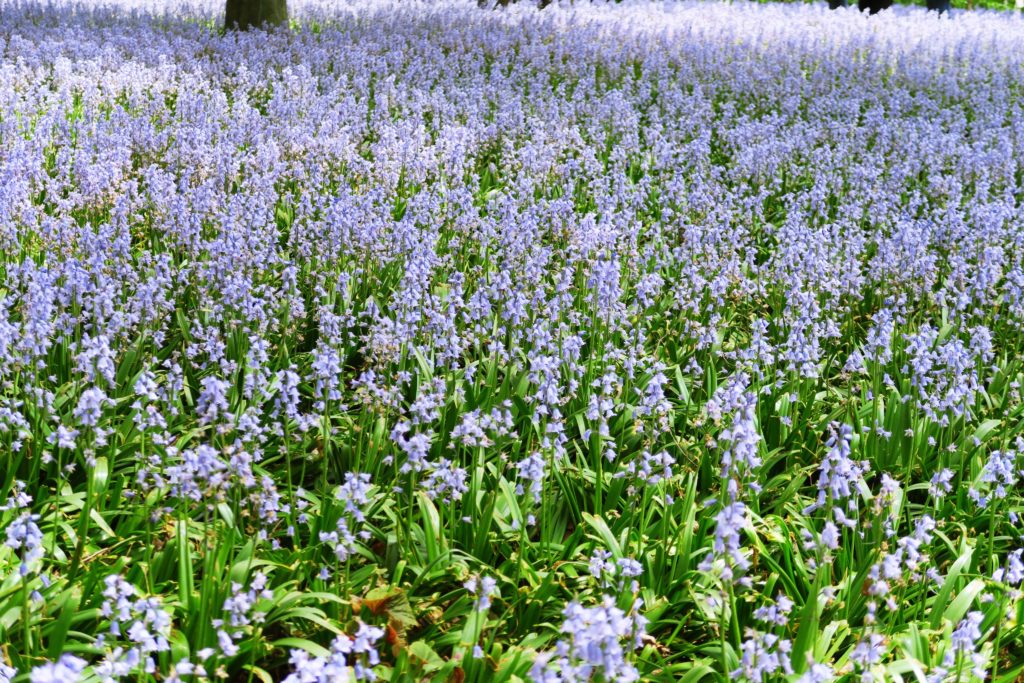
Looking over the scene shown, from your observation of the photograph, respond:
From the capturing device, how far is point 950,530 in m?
4.44

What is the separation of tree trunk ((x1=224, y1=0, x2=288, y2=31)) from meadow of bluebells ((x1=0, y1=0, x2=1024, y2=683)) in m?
5.43

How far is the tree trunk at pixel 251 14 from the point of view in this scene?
16641mm

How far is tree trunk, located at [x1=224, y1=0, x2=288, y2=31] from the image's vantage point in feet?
54.6

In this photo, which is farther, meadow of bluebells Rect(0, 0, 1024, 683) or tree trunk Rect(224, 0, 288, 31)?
tree trunk Rect(224, 0, 288, 31)

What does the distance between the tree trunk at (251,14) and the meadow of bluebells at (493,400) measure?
17.8ft

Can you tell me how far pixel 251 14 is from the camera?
54.8 feet

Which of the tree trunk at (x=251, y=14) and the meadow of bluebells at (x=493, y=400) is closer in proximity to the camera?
the meadow of bluebells at (x=493, y=400)

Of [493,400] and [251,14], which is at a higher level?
[251,14]

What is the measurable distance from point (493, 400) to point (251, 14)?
44.4 feet

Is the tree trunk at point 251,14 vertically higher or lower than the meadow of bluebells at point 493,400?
higher

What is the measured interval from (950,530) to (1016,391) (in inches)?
49.1

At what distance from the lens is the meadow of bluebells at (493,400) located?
333cm

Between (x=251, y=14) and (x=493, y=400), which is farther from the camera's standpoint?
(x=251, y=14)

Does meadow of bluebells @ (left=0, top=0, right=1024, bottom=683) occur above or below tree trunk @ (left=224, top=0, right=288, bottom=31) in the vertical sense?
below
